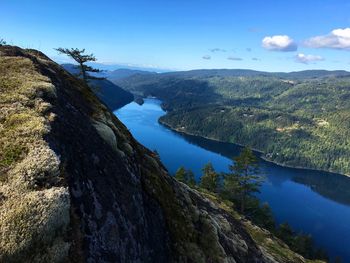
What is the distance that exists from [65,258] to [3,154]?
6319 mm

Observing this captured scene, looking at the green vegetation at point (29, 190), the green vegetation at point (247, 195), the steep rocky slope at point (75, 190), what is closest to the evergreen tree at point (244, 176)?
the green vegetation at point (247, 195)

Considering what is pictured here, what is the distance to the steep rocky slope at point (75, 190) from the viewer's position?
16031mm

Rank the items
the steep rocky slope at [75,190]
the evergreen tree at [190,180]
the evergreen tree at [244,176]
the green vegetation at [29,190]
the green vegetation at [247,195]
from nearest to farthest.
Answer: the green vegetation at [29,190], the steep rocky slope at [75,190], the evergreen tree at [244,176], the green vegetation at [247,195], the evergreen tree at [190,180]

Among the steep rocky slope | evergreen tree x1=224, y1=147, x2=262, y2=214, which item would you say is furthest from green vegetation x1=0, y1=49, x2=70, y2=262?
evergreen tree x1=224, y1=147, x2=262, y2=214

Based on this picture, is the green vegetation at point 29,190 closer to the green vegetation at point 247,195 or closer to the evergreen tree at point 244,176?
the green vegetation at point 247,195

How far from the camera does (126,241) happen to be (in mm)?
20781

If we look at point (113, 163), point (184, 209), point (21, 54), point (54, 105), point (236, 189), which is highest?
point (21, 54)

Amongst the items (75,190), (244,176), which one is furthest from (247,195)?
(75,190)

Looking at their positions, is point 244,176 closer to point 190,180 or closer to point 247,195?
point 247,195

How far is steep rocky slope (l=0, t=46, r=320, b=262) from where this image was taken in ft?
52.6

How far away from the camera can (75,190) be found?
18.9m

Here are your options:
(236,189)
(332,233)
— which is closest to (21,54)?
(236,189)

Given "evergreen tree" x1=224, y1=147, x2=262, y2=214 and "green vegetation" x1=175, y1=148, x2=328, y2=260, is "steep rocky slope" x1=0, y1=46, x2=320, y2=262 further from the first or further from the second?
"green vegetation" x1=175, y1=148, x2=328, y2=260

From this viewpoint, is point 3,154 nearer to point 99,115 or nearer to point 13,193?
point 13,193
